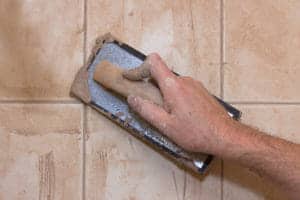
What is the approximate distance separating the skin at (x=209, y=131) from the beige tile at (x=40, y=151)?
0.19 metres

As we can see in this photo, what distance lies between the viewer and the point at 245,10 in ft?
3.03

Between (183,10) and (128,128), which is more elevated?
(183,10)

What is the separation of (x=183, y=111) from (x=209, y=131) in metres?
0.06

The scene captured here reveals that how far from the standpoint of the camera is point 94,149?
3.00 ft

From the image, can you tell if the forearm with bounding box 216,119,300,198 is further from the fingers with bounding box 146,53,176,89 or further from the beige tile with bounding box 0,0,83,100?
the beige tile with bounding box 0,0,83,100

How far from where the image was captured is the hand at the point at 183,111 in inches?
30.7

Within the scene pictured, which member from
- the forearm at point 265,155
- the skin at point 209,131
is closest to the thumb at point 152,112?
the skin at point 209,131

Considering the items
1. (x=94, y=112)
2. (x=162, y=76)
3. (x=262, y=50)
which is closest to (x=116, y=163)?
(x=94, y=112)

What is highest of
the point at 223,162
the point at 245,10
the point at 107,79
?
the point at 245,10

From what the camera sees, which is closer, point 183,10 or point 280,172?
point 280,172

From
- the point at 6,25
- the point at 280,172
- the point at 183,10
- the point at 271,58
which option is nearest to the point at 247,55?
the point at 271,58

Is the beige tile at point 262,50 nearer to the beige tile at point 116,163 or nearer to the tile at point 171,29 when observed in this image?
A: the tile at point 171,29

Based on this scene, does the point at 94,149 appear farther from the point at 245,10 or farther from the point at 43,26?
the point at 245,10

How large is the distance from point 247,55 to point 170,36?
0.17 meters
